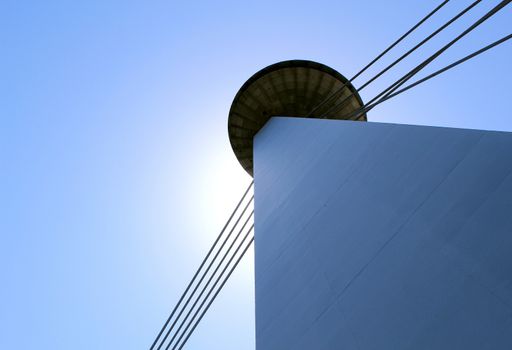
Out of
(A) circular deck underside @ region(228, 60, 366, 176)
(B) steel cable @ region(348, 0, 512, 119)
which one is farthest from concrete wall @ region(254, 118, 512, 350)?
(A) circular deck underside @ region(228, 60, 366, 176)

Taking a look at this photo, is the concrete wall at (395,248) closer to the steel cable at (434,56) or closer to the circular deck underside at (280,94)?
the steel cable at (434,56)

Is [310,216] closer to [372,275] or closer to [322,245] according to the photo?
[322,245]

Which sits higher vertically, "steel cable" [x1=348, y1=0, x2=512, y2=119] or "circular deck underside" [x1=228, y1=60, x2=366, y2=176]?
"circular deck underside" [x1=228, y1=60, x2=366, y2=176]

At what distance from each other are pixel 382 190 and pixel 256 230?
190 inches

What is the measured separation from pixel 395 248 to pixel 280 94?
1469 cm

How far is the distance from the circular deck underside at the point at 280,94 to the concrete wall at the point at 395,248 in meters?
10.3

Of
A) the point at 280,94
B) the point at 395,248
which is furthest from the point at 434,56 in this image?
the point at 280,94

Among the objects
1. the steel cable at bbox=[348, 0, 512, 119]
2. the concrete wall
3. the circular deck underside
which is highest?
the circular deck underside

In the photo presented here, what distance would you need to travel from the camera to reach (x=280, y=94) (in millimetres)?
19047

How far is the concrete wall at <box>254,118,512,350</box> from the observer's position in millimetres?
3889

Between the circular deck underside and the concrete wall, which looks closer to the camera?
the concrete wall

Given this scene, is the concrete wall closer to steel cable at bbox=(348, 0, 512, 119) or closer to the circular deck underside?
steel cable at bbox=(348, 0, 512, 119)

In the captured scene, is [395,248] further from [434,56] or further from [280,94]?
[280,94]

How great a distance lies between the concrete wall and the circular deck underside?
33.8ft
